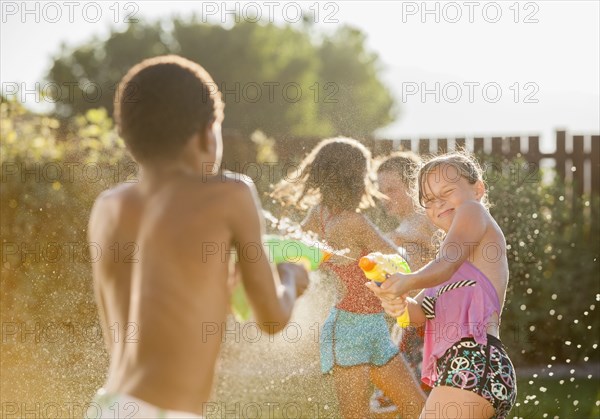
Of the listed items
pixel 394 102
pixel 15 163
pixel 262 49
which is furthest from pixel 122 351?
pixel 394 102

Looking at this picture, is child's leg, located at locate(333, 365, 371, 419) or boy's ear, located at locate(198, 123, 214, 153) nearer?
boy's ear, located at locate(198, 123, 214, 153)

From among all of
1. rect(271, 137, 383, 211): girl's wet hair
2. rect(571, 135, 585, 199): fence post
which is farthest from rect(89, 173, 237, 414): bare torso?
rect(571, 135, 585, 199): fence post

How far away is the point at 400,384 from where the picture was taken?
15.8 feet

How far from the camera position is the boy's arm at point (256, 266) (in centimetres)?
249

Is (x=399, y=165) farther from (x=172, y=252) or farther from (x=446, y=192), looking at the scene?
(x=172, y=252)

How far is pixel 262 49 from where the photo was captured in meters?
44.1

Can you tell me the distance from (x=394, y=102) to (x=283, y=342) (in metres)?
43.9

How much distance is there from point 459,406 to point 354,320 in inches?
54.1

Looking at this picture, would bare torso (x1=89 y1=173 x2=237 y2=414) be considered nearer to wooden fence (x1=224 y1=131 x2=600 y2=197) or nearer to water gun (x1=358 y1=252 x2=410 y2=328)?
water gun (x1=358 y1=252 x2=410 y2=328)

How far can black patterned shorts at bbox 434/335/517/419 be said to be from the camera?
11.6 ft

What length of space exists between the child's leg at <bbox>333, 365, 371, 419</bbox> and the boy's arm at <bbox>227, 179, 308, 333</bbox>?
2310mm

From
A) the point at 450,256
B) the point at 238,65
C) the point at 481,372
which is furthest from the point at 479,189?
the point at 238,65

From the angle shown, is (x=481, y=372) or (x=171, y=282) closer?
(x=171, y=282)

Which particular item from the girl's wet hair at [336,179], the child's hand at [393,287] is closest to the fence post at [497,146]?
the girl's wet hair at [336,179]
